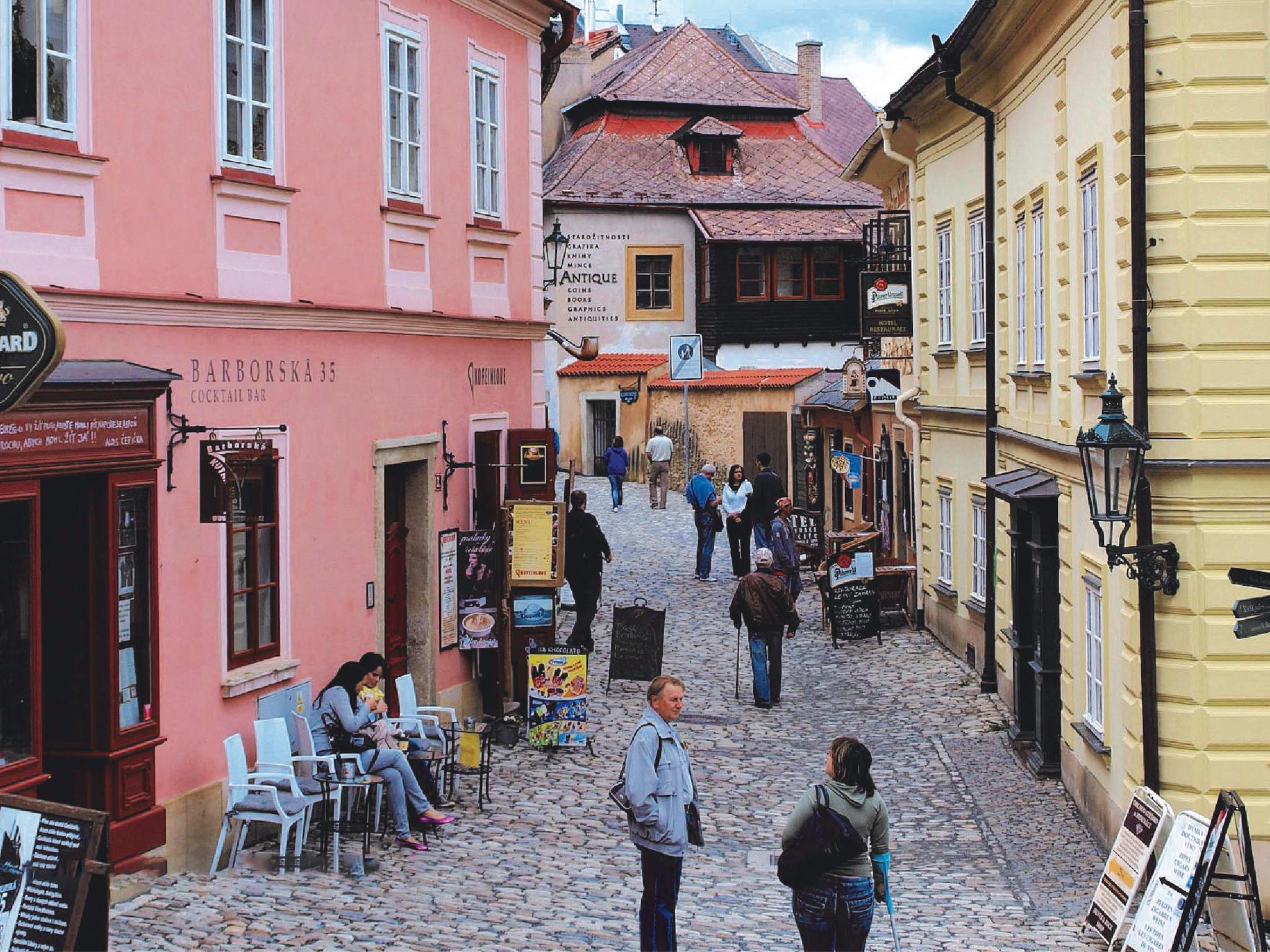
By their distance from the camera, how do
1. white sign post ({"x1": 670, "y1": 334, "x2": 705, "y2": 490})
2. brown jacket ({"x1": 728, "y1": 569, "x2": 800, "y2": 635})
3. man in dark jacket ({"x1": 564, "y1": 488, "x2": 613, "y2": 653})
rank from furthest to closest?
white sign post ({"x1": 670, "y1": 334, "x2": 705, "y2": 490}), man in dark jacket ({"x1": 564, "y1": 488, "x2": 613, "y2": 653}), brown jacket ({"x1": 728, "y1": 569, "x2": 800, "y2": 635})

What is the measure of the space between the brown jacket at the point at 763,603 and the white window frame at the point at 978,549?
2412 mm

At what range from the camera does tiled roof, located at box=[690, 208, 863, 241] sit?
4459 cm

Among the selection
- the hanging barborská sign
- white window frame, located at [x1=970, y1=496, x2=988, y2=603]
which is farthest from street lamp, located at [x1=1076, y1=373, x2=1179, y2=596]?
white window frame, located at [x1=970, y1=496, x2=988, y2=603]

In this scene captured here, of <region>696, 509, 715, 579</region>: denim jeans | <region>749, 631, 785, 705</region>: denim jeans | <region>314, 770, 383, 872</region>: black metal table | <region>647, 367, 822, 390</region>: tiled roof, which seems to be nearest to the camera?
<region>314, 770, 383, 872</region>: black metal table

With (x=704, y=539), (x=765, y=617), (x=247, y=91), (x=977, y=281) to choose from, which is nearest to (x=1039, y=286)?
(x=977, y=281)

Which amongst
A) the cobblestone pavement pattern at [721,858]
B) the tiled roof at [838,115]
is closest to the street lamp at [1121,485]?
the cobblestone pavement pattern at [721,858]

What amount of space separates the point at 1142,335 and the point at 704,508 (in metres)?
15.7

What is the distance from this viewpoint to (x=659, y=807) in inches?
339

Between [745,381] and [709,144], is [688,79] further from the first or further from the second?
[745,381]

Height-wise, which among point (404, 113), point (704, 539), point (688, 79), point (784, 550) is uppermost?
point (688, 79)

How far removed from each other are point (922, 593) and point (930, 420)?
8.08ft

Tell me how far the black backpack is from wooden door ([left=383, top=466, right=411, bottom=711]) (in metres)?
7.08

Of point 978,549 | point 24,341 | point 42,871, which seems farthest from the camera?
point 978,549

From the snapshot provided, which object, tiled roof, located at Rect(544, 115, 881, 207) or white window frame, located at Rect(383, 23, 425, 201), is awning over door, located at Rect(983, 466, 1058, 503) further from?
tiled roof, located at Rect(544, 115, 881, 207)
